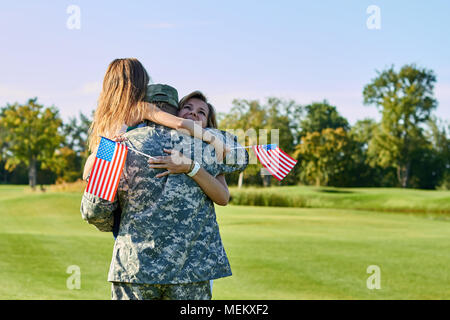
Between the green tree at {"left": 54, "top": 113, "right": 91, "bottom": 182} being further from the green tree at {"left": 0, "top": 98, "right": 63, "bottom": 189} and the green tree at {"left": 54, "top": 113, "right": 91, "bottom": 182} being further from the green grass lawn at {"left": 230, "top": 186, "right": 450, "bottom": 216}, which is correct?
the green grass lawn at {"left": 230, "top": 186, "right": 450, "bottom": 216}

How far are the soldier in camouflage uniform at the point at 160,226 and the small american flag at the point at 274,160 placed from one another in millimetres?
696

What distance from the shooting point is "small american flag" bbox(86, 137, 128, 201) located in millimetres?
2074

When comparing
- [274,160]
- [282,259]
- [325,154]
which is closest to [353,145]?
[325,154]

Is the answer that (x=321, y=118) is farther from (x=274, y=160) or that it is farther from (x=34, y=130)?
(x=274, y=160)

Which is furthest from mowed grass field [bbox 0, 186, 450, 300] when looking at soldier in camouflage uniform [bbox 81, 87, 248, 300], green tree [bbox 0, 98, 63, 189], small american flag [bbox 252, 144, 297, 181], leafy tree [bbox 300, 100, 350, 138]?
leafy tree [bbox 300, 100, 350, 138]

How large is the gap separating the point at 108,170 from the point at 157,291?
53 centimetres

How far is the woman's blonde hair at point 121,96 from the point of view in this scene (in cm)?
215

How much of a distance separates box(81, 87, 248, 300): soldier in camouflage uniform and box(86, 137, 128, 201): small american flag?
0.17 ft

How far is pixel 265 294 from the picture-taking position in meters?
6.89

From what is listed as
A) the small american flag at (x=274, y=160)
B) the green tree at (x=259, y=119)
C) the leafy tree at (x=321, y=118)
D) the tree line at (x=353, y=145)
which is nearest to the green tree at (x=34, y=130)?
the tree line at (x=353, y=145)

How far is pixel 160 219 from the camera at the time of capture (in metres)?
2.10

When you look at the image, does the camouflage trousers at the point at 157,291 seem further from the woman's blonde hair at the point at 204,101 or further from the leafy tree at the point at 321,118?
the leafy tree at the point at 321,118
